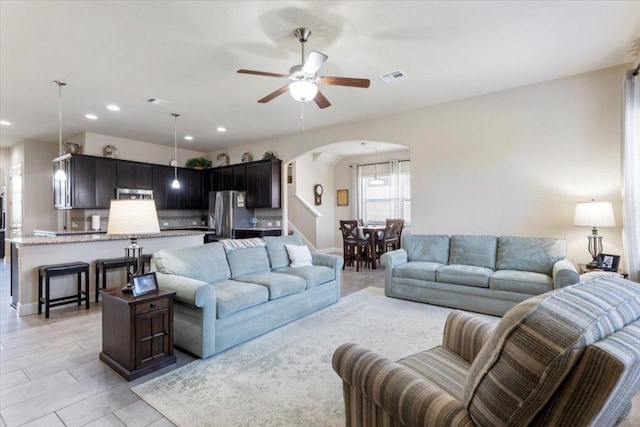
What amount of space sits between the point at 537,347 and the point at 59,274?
4807 millimetres

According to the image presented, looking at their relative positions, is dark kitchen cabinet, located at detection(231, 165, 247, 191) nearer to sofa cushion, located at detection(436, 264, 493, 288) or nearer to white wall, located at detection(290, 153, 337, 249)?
white wall, located at detection(290, 153, 337, 249)

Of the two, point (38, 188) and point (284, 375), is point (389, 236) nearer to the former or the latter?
point (284, 375)

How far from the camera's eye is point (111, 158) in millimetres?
6719

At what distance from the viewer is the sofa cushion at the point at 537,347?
0.81 metres

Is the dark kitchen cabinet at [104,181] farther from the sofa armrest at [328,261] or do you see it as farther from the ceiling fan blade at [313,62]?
the ceiling fan blade at [313,62]

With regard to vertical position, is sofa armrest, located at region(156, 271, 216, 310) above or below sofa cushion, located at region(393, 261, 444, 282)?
above

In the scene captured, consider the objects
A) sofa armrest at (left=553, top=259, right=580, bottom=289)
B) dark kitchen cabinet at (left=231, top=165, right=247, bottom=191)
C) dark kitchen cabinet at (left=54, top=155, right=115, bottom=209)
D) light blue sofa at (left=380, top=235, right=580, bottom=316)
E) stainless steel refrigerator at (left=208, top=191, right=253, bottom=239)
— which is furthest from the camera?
dark kitchen cabinet at (left=231, top=165, right=247, bottom=191)

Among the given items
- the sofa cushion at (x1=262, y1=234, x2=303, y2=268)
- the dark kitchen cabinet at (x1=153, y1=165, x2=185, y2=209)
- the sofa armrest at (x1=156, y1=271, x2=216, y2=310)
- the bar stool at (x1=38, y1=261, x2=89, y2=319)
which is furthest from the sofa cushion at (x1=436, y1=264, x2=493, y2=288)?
the dark kitchen cabinet at (x1=153, y1=165, x2=185, y2=209)

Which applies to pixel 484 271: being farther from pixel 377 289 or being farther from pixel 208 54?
pixel 208 54

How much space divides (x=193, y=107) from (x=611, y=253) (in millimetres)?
6095

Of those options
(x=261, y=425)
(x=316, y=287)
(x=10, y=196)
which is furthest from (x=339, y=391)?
(x=10, y=196)

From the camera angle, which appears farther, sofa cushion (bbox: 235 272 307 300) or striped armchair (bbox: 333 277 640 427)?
sofa cushion (bbox: 235 272 307 300)

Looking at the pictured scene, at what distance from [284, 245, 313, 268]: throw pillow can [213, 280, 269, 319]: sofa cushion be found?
0.99 m

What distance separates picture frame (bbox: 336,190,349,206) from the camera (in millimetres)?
9945
